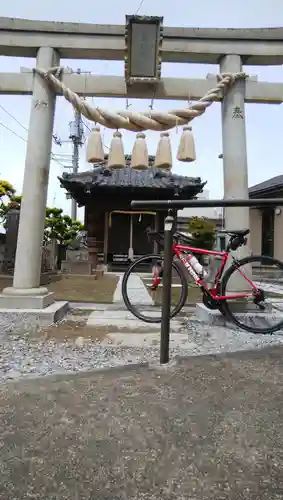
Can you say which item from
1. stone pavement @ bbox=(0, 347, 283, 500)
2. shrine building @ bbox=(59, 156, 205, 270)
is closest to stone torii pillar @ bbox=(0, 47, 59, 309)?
stone pavement @ bbox=(0, 347, 283, 500)

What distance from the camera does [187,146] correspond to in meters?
3.99

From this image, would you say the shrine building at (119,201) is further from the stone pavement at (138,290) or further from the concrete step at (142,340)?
the concrete step at (142,340)

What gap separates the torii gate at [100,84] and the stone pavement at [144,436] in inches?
86.1

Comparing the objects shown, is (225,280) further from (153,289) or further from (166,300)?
(166,300)

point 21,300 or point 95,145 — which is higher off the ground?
point 95,145

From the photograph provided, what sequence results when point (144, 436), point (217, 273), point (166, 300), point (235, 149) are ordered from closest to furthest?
point (144, 436) < point (166, 300) < point (217, 273) < point (235, 149)

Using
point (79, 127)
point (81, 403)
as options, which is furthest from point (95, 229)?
point (81, 403)

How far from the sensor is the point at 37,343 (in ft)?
9.16

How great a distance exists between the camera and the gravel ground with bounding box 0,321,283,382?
2221mm

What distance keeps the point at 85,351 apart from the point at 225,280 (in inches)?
57.4

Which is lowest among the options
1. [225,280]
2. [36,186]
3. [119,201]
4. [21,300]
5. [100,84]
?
[21,300]

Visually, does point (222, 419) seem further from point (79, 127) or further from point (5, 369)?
point (79, 127)

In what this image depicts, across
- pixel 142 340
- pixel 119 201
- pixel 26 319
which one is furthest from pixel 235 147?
pixel 119 201

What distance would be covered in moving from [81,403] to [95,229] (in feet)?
50.1
